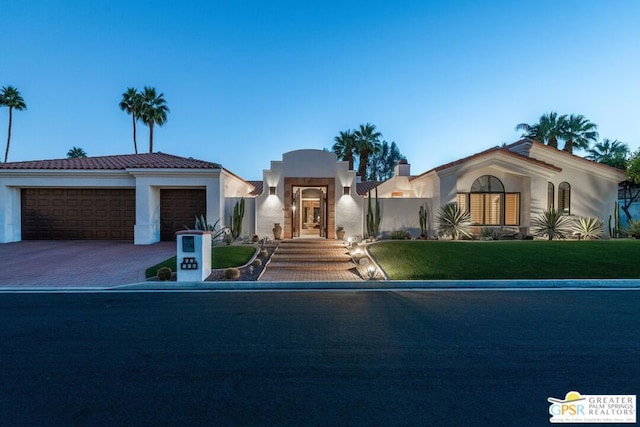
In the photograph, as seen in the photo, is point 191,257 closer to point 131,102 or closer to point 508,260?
point 508,260

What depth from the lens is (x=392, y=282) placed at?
28.5 ft

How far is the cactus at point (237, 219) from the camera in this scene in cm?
1564

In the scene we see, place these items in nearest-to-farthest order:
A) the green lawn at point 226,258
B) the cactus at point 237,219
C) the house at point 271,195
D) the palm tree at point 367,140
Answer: the green lawn at point 226,258 → the cactus at point 237,219 → the house at point 271,195 → the palm tree at point 367,140

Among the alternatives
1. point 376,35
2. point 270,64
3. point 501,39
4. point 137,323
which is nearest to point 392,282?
point 137,323

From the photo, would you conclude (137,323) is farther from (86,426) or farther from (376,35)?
(376,35)

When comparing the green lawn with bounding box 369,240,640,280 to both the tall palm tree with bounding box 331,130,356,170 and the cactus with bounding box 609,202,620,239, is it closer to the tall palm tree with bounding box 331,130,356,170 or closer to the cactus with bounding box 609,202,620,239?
the cactus with bounding box 609,202,620,239

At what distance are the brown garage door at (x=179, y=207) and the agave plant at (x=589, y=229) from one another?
64.3 feet

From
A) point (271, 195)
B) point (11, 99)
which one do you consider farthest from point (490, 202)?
point (11, 99)

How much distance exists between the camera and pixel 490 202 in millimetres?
17328

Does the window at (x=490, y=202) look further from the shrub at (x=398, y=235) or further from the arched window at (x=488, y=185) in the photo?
the shrub at (x=398, y=235)

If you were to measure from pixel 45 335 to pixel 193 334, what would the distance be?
239 centimetres

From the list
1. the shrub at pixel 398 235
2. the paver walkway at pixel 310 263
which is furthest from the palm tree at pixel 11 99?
the shrub at pixel 398 235

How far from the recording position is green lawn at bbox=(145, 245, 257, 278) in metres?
10.3

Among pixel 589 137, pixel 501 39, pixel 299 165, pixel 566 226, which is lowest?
pixel 566 226
